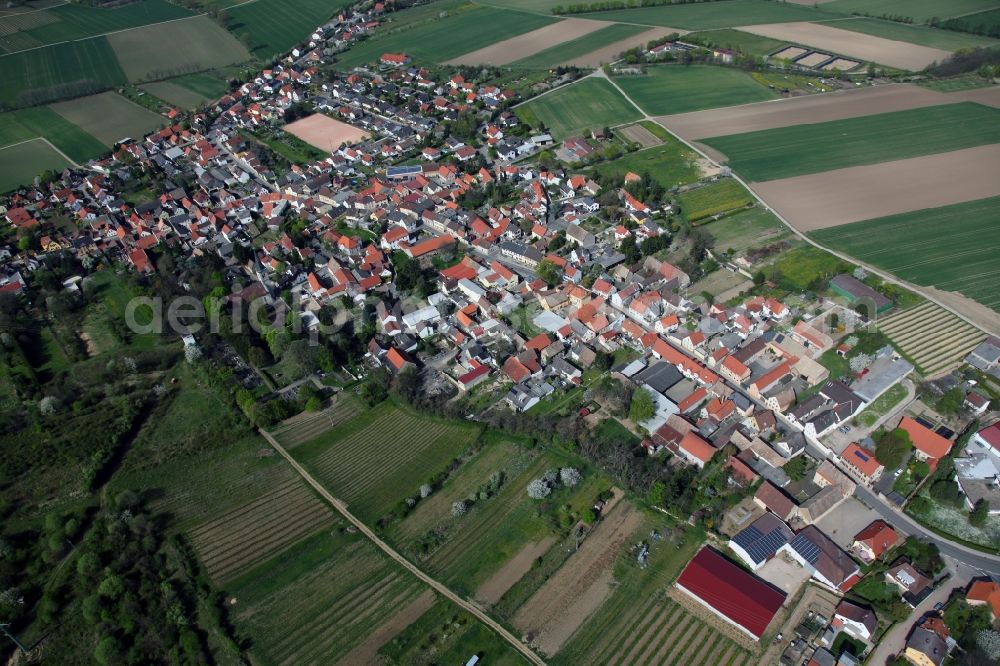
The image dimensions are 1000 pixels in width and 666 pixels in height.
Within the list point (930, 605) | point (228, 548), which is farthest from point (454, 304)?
point (930, 605)

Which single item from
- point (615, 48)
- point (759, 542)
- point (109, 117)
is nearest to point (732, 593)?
point (759, 542)

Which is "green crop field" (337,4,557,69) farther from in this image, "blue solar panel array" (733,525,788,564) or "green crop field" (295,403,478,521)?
"blue solar panel array" (733,525,788,564)

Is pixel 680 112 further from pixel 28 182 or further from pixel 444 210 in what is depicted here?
pixel 28 182

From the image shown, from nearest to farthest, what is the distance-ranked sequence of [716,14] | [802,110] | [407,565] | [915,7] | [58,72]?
[407,565] → [802,110] → [58,72] → [915,7] → [716,14]

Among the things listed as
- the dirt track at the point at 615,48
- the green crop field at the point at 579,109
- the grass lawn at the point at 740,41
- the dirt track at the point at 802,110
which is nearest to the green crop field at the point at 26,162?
the green crop field at the point at 579,109

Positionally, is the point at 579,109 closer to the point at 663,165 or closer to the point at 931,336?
the point at 663,165

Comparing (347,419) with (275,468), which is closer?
(275,468)
